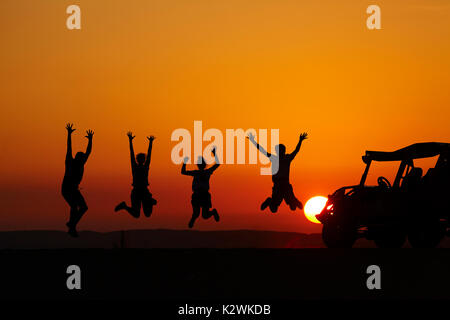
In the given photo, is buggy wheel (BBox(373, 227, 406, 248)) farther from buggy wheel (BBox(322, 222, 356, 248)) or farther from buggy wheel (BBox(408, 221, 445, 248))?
buggy wheel (BBox(322, 222, 356, 248))

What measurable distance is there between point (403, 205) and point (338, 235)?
174 cm

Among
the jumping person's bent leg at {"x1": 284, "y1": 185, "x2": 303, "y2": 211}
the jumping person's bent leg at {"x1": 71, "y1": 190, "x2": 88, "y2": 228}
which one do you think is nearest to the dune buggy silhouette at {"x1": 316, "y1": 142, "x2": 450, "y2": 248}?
the jumping person's bent leg at {"x1": 284, "y1": 185, "x2": 303, "y2": 211}

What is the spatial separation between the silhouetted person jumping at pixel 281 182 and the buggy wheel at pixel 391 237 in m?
2.08

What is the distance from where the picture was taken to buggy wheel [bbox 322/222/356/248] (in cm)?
2123

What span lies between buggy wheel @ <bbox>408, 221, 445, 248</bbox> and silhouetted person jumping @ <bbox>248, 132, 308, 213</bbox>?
123 inches

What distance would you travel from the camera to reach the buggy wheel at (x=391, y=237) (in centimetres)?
2167

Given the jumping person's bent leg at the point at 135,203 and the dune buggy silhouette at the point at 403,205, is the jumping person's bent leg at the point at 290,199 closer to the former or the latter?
the dune buggy silhouette at the point at 403,205

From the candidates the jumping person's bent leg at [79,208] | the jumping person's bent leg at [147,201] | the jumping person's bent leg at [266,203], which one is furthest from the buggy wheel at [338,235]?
the jumping person's bent leg at [79,208]

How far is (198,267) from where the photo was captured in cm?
1488
